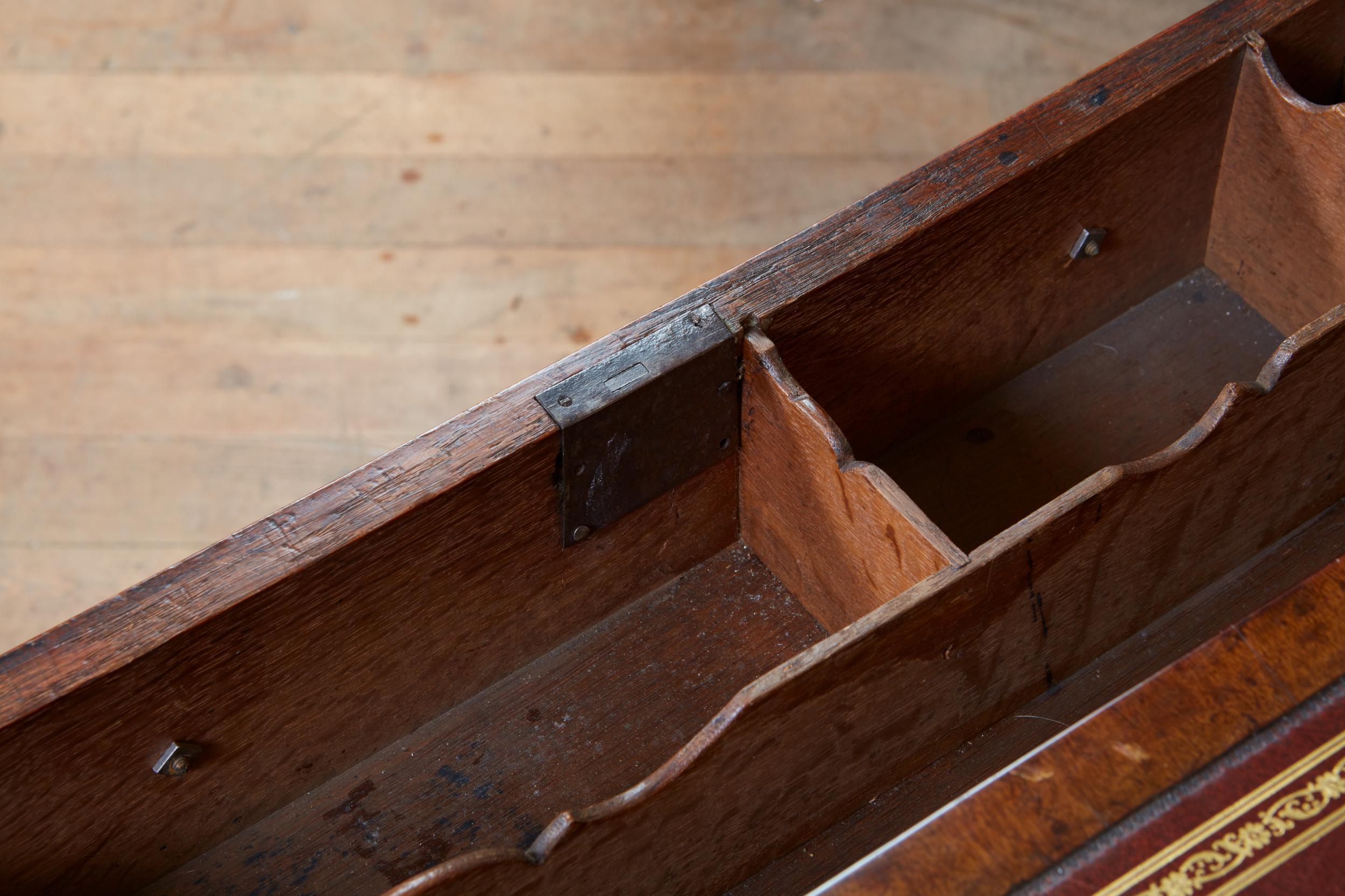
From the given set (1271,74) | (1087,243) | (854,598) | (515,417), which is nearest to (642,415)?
(515,417)

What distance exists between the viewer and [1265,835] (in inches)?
40.9

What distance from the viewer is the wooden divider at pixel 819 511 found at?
1.19 meters

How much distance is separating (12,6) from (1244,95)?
85.6 inches

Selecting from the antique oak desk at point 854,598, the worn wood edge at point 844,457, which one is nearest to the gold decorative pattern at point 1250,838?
the antique oak desk at point 854,598

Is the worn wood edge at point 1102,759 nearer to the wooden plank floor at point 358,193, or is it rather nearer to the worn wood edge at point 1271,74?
the worn wood edge at point 1271,74

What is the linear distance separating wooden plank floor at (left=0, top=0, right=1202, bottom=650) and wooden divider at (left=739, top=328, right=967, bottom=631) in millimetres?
954

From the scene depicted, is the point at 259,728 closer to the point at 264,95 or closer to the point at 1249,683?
the point at 1249,683

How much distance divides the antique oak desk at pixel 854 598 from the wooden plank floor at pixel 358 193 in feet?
3.03

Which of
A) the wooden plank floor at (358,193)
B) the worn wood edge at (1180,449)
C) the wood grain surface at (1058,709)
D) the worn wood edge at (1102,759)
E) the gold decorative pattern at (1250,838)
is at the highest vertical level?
the wooden plank floor at (358,193)

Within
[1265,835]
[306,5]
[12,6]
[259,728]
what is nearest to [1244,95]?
[1265,835]

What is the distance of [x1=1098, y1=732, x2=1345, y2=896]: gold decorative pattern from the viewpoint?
1.02 m

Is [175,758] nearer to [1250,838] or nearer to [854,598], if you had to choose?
[854,598]

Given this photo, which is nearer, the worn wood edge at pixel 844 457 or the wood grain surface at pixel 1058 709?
the worn wood edge at pixel 844 457

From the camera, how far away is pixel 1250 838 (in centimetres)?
104
